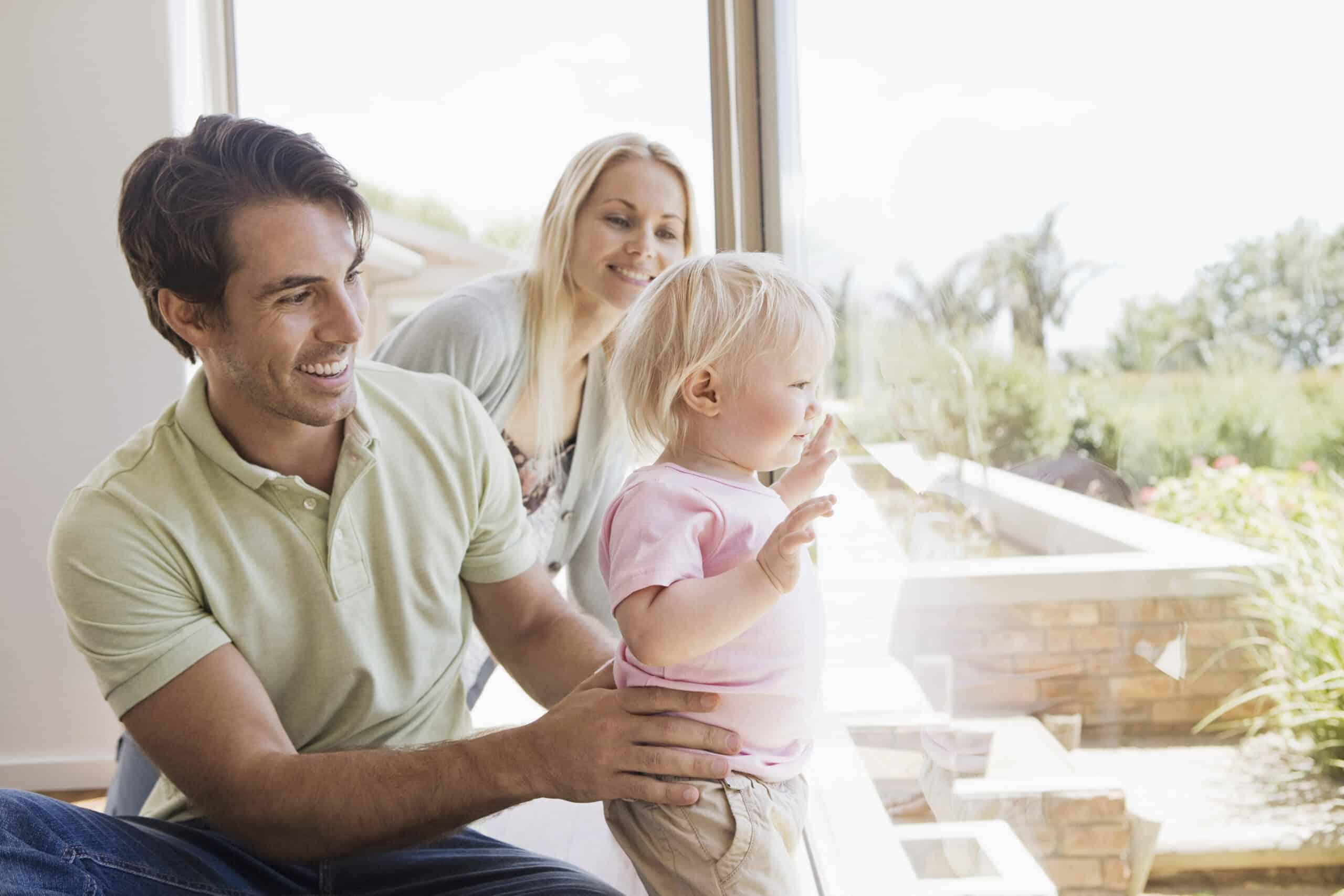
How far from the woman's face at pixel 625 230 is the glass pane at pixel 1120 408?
763 millimetres

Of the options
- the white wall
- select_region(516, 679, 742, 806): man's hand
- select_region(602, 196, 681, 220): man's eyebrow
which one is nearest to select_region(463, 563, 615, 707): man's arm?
select_region(516, 679, 742, 806): man's hand

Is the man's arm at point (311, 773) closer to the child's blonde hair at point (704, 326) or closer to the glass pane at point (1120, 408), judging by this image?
the child's blonde hair at point (704, 326)

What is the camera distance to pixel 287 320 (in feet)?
4.73

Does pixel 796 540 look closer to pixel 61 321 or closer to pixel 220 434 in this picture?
pixel 220 434

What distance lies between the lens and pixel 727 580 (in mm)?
949

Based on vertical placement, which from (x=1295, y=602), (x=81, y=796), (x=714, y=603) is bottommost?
(x=81, y=796)

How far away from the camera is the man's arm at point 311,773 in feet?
4.12

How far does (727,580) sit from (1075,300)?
364 mm

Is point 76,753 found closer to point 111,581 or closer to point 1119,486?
point 111,581

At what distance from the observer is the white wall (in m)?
3.16

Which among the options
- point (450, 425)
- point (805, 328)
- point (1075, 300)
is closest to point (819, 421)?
point (805, 328)

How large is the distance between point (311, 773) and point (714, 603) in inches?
24.3

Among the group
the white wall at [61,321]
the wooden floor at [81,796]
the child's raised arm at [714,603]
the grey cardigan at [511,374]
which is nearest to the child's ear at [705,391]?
the child's raised arm at [714,603]

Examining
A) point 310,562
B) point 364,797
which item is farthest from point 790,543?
point 310,562
